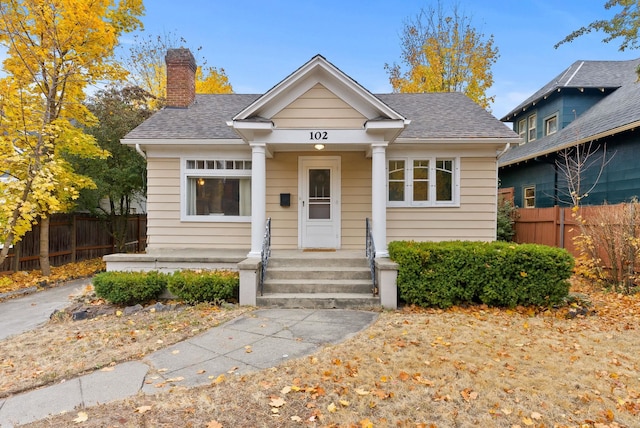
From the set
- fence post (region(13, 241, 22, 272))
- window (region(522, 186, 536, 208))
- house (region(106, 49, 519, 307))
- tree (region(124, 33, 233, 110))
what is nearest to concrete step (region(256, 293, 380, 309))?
house (region(106, 49, 519, 307))

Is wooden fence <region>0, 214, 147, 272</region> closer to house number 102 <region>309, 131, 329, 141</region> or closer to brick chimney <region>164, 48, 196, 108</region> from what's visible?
brick chimney <region>164, 48, 196, 108</region>

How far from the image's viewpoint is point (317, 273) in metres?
6.83

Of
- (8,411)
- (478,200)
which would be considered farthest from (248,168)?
(8,411)

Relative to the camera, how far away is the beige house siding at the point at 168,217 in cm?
860

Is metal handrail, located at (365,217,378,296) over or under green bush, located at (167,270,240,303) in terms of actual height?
over

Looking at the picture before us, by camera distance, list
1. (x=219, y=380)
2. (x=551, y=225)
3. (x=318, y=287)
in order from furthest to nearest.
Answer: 1. (x=551, y=225)
2. (x=318, y=287)
3. (x=219, y=380)

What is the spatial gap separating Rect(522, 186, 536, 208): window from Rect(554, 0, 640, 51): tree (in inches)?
281

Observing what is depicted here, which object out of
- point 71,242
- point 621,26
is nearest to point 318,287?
point 621,26

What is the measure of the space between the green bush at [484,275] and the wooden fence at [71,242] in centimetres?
1053

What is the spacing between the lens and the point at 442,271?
20.1 feet

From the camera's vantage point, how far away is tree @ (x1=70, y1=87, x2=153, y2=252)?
11500 millimetres

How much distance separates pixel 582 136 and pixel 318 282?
1038 centimetres

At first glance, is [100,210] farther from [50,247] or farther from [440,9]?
[440,9]

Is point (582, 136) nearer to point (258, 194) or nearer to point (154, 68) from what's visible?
point (258, 194)
